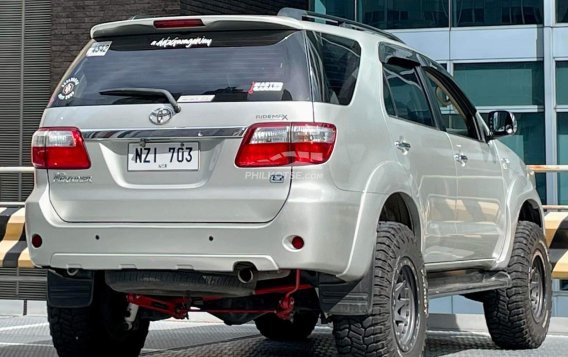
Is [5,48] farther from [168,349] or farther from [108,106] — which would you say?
[108,106]

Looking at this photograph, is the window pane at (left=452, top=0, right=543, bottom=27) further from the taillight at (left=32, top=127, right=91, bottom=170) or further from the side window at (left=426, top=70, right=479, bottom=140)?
the taillight at (left=32, top=127, right=91, bottom=170)

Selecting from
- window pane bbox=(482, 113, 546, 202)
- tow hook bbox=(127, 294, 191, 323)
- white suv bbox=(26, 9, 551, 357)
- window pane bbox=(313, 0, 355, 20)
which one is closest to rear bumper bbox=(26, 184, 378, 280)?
white suv bbox=(26, 9, 551, 357)

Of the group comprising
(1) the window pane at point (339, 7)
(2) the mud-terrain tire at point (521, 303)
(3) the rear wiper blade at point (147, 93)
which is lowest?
(2) the mud-terrain tire at point (521, 303)

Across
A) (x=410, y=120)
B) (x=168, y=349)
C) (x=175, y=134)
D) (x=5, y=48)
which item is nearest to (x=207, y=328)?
(x=168, y=349)

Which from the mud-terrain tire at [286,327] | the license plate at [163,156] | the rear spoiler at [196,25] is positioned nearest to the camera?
the license plate at [163,156]

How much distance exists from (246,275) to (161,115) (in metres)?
0.88

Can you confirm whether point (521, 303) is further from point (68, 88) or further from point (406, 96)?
point (68, 88)

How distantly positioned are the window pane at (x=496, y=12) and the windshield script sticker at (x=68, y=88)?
14409mm

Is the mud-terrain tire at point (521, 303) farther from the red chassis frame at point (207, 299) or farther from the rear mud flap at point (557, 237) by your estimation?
the red chassis frame at point (207, 299)

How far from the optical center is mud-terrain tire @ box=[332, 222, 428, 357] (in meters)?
5.70

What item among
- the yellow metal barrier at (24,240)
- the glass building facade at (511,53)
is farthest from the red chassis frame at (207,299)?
the glass building facade at (511,53)

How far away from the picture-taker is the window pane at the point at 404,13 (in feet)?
65.4

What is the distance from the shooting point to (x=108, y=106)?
19.1 feet

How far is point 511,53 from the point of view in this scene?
63.9 ft
